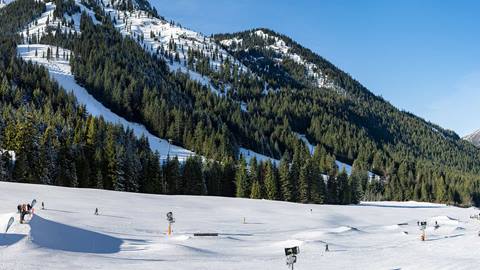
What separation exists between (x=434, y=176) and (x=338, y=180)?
6203 centimetres

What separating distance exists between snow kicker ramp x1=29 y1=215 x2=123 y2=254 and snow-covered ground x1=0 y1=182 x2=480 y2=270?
0.08 metres

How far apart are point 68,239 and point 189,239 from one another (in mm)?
10475

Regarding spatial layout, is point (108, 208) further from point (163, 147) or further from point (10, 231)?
point (163, 147)

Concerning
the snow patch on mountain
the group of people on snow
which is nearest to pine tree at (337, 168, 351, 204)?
the snow patch on mountain

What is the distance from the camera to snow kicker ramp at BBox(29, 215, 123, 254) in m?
24.1

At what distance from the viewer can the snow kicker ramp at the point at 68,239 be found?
2408cm

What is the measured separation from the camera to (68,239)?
26.6 metres

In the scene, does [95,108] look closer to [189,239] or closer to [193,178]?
[193,178]

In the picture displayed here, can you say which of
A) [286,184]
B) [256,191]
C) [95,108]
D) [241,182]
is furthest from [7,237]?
[95,108]

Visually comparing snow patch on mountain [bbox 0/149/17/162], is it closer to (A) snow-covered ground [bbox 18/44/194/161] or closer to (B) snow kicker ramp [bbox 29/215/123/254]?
(B) snow kicker ramp [bbox 29/215/123/254]

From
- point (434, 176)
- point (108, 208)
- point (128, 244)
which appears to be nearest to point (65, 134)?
point (108, 208)

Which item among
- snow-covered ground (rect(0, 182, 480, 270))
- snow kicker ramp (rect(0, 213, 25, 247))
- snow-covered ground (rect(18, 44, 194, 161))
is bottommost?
snow-covered ground (rect(0, 182, 480, 270))

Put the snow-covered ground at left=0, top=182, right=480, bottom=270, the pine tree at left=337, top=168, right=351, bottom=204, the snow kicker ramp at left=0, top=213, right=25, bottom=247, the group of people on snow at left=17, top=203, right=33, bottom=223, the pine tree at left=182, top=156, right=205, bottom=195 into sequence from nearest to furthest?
the snow kicker ramp at left=0, top=213, right=25, bottom=247 < the snow-covered ground at left=0, top=182, right=480, bottom=270 < the group of people on snow at left=17, top=203, right=33, bottom=223 < the pine tree at left=182, top=156, right=205, bottom=195 < the pine tree at left=337, top=168, right=351, bottom=204

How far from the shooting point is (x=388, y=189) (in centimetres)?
14912
